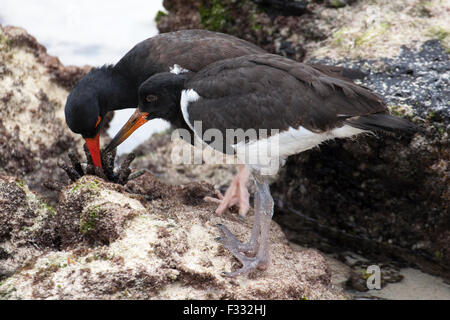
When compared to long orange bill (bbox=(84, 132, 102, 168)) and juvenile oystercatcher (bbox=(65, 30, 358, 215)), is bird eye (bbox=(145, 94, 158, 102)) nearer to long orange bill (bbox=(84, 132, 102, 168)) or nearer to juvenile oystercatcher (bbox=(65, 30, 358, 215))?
juvenile oystercatcher (bbox=(65, 30, 358, 215))

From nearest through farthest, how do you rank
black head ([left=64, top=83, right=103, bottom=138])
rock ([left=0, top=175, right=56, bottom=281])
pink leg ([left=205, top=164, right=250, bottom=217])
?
rock ([left=0, top=175, right=56, bottom=281]) < black head ([left=64, top=83, right=103, bottom=138]) < pink leg ([left=205, top=164, right=250, bottom=217])

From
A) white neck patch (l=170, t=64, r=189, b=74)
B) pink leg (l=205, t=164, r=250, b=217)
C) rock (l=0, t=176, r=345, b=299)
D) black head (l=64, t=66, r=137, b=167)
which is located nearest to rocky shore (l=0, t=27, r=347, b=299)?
rock (l=0, t=176, r=345, b=299)

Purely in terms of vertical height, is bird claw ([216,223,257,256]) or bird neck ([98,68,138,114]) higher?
bird neck ([98,68,138,114])

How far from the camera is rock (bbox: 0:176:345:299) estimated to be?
3.14 m

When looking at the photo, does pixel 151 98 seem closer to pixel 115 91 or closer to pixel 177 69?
pixel 177 69

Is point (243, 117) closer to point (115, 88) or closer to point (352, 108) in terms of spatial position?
point (352, 108)

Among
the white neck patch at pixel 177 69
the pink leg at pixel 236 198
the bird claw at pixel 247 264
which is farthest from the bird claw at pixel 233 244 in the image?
the white neck patch at pixel 177 69

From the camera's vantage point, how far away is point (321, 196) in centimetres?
575

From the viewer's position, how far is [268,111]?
12.2ft

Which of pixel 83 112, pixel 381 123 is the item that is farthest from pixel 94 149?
pixel 381 123

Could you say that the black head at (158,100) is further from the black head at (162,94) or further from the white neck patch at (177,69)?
the white neck patch at (177,69)

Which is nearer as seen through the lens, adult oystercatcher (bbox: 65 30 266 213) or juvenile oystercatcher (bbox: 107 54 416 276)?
juvenile oystercatcher (bbox: 107 54 416 276)

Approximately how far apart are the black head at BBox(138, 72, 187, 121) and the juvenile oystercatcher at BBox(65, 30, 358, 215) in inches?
18.6

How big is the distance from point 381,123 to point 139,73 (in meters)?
2.41
